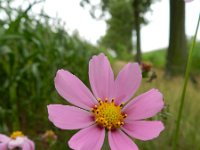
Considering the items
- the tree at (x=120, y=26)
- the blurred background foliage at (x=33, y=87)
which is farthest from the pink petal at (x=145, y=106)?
the tree at (x=120, y=26)

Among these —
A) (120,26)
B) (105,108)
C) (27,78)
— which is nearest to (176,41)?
(27,78)

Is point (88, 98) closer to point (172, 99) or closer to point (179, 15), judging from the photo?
point (172, 99)

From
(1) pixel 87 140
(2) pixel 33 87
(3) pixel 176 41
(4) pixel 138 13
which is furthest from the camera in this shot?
(4) pixel 138 13

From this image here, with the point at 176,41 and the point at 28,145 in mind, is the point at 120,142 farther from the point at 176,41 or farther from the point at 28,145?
the point at 176,41

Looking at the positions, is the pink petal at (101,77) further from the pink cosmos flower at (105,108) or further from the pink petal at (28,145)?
the pink petal at (28,145)

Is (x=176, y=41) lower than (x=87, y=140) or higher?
higher

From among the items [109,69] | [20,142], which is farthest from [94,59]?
[20,142]

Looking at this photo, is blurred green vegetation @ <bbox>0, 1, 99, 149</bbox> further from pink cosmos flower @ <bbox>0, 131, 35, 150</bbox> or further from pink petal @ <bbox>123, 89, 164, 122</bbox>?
pink petal @ <bbox>123, 89, 164, 122</bbox>

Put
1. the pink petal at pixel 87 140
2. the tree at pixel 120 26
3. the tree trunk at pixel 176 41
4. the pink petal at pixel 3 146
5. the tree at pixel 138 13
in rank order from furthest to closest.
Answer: the tree at pixel 120 26 → the tree at pixel 138 13 → the tree trunk at pixel 176 41 → the pink petal at pixel 3 146 → the pink petal at pixel 87 140
